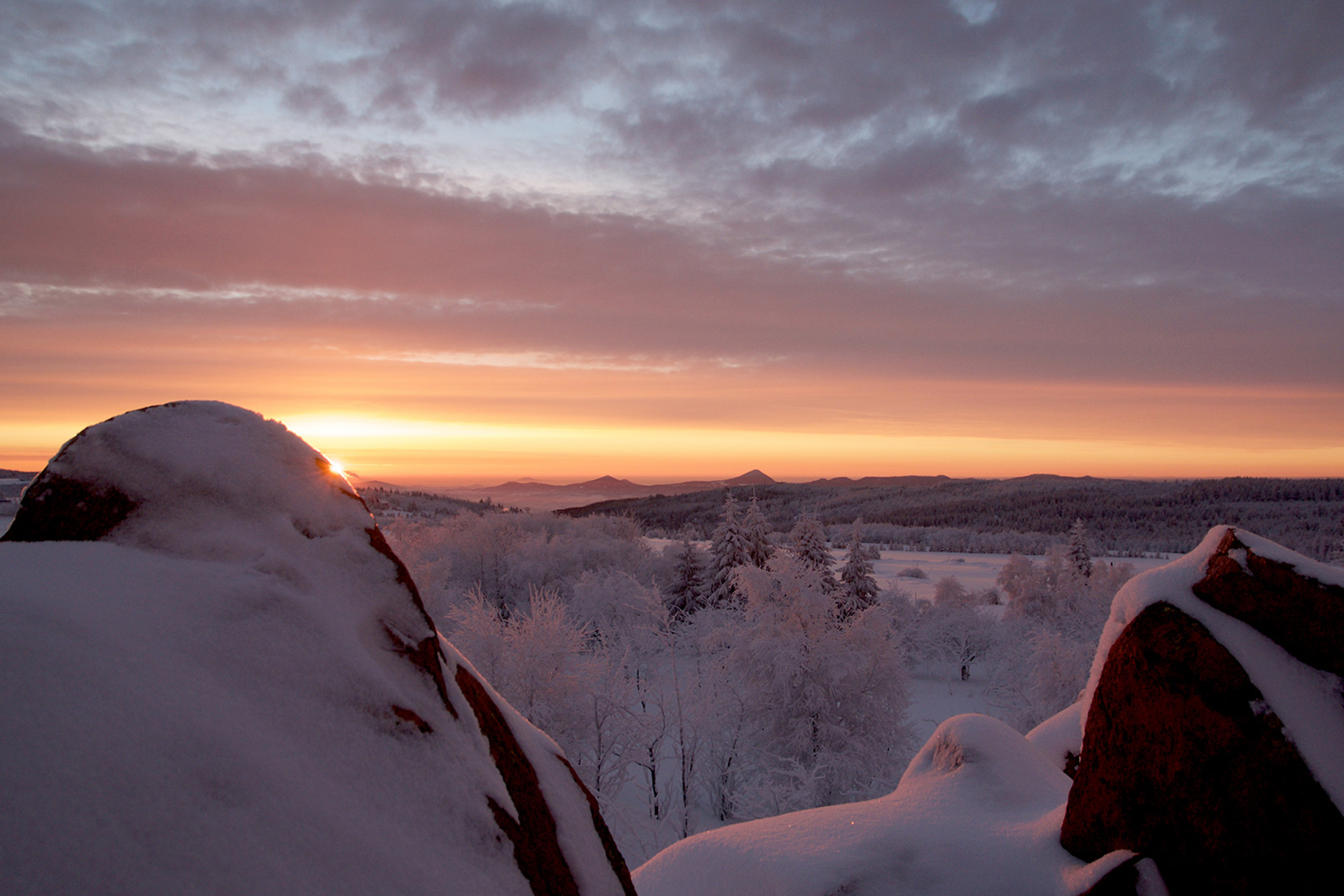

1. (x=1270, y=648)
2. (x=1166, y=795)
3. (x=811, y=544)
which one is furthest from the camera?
(x=811, y=544)

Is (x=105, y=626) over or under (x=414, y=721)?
over

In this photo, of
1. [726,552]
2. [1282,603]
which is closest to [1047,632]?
[726,552]

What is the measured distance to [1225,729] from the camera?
4684 mm

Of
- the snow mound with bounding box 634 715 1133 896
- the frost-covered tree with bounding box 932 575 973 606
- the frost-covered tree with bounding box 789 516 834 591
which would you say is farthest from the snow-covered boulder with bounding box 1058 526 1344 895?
the frost-covered tree with bounding box 932 575 973 606

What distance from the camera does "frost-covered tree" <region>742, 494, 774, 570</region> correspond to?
4116 cm

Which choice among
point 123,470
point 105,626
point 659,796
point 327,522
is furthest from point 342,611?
point 659,796

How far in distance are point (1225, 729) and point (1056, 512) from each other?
6069 inches

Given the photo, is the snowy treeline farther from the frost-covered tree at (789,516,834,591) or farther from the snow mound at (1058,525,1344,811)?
the snow mound at (1058,525,1344,811)

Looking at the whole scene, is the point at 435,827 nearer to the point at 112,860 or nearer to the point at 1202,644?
the point at 112,860

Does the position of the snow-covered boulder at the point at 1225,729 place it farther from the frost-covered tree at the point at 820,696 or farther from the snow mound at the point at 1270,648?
the frost-covered tree at the point at 820,696

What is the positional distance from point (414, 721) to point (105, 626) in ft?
4.46

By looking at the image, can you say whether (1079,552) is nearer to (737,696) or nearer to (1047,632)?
(1047,632)

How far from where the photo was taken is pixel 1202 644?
4.93 metres

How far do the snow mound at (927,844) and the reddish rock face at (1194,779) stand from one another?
378 millimetres
